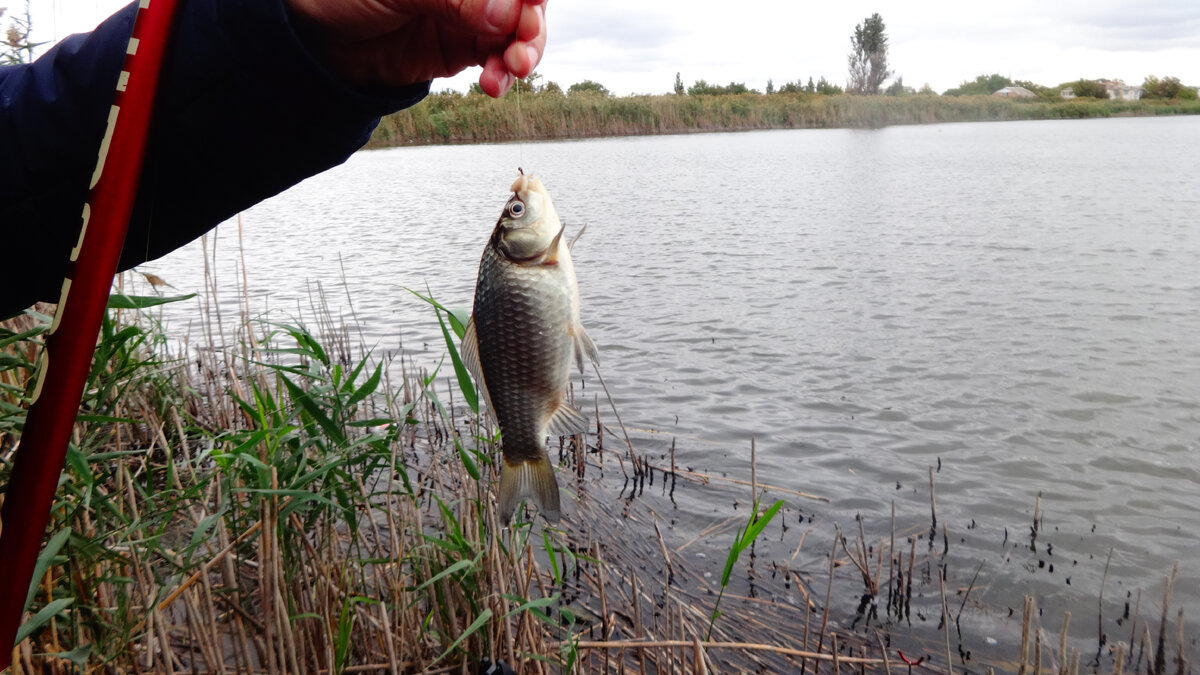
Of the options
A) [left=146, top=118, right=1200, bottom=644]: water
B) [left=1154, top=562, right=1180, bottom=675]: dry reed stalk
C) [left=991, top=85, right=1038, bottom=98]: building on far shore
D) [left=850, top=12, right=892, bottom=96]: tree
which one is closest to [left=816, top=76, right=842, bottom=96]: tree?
[left=850, top=12, right=892, bottom=96]: tree

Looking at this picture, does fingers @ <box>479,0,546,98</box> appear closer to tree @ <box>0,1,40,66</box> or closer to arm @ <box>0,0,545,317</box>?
arm @ <box>0,0,545,317</box>

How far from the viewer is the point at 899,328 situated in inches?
379

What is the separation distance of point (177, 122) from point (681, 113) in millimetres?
37454

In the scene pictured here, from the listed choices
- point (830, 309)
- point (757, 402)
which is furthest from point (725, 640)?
point (830, 309)

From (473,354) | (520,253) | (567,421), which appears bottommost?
(567,421)

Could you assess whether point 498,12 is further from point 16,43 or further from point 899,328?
point 899,328

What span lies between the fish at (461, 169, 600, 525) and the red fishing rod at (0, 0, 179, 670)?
808 mm

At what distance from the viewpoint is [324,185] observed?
24203 millimetres

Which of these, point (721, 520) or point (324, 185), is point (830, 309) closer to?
point (721, 520)

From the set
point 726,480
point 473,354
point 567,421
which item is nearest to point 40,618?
point 473,354

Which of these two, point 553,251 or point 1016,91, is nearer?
point 553,251

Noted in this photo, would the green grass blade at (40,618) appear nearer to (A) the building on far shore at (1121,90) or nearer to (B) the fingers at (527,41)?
(B) the fingers at (527,41)

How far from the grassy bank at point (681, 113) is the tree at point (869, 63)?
7.19 m

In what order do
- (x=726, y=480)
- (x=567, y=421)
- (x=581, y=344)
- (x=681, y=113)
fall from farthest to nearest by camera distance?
(x=681, y=113), (x=726, y=480), (x=567, y=421), (x=581, y=344)
